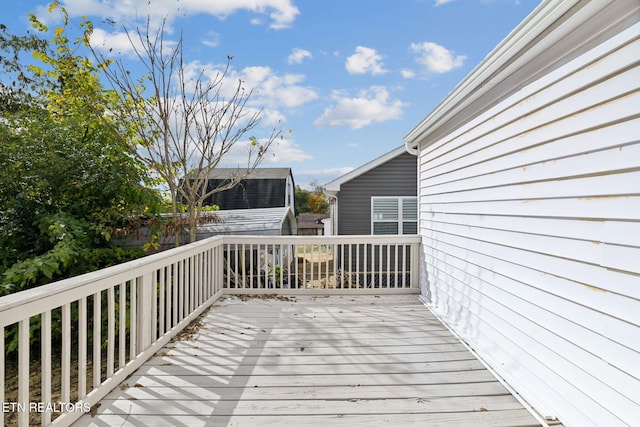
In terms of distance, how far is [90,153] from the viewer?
459cm

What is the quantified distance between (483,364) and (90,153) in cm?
524

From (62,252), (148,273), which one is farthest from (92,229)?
(148,273)

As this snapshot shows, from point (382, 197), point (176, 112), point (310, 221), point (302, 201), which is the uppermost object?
point (176, 112)

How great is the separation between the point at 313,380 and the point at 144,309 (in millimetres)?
1469

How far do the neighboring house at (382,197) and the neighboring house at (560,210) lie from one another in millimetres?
5042

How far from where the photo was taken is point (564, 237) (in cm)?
185

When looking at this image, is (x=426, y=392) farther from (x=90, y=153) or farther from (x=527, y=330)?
(x=90, y=153)

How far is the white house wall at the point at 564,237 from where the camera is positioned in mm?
1471


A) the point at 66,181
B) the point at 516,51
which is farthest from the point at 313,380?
the point at 66,181

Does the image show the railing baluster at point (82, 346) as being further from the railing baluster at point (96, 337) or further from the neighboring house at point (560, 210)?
the neighboring house at point (560, 210)

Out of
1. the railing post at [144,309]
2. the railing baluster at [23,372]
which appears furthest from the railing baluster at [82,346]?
the railing post at [144,309]

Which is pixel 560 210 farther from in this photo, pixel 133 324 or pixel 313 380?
pixel 133 324

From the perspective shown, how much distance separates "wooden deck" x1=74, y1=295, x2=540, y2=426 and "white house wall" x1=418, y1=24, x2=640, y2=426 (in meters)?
0.33

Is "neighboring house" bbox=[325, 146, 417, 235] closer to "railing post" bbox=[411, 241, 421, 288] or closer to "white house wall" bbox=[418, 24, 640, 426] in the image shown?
"railing post" bbox=[411, 241, 421, 288]
